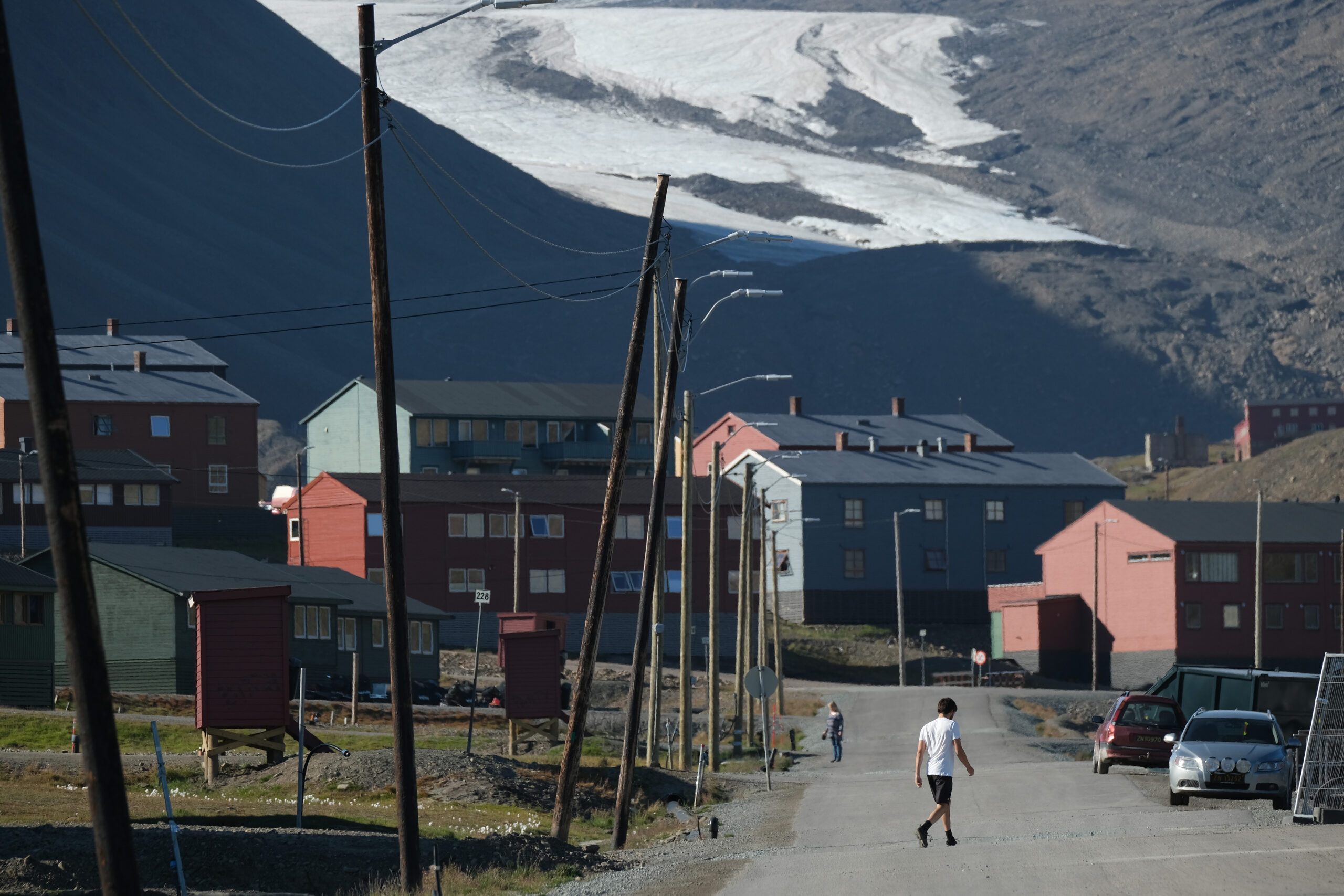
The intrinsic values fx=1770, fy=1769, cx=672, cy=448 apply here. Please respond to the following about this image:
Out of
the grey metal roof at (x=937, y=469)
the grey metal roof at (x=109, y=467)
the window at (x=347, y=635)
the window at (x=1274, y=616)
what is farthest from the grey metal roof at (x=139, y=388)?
the window at (x=1274, y=616)

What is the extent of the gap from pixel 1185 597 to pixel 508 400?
44.5 m

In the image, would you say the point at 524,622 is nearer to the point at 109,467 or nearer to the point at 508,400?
the point at 109,467

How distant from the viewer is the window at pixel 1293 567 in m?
90.0

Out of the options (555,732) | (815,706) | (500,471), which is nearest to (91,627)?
(555,732)

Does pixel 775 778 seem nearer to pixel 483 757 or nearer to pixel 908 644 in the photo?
pixel 483 757

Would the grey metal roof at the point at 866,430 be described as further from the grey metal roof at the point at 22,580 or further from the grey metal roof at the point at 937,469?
the grey metal roof at the point at 22,580

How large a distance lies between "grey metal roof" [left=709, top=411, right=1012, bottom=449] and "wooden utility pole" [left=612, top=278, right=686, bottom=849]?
3322 inches

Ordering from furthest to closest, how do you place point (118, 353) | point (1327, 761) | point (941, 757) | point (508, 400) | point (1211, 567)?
point (508, 400)
point (118, 353)
point (1211, 567)
point (1327, 761)
point (941, 757)

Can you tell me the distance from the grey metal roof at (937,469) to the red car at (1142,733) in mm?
64604

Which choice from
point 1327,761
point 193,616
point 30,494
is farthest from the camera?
point 30,494

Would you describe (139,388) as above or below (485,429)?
above

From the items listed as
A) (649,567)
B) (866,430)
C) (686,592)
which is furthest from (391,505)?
(866,430)

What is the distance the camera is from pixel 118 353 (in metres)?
109

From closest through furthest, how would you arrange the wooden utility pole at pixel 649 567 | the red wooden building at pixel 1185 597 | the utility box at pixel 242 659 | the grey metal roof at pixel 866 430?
1. the wooden utility pole at pixel 649 567
2. the utility box at pixel 242 659
3. the red wooden building at pixel 1185 597
4. the grey metal roof at pixel 866 430
